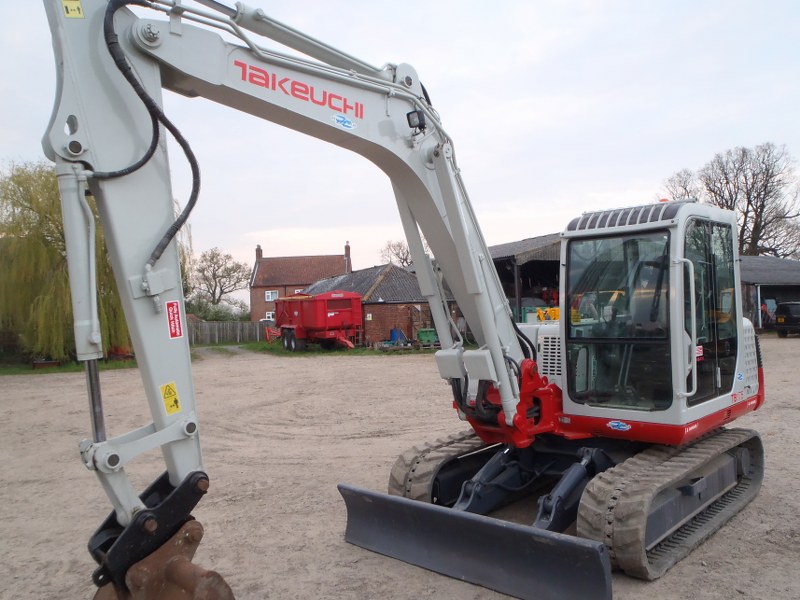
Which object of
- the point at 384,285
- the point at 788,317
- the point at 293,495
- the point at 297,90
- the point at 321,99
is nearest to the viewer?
the point at 297,90

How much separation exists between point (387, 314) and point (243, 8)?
24.3 meters

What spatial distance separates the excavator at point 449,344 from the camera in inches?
125

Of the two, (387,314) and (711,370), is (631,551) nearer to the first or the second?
(711,370)

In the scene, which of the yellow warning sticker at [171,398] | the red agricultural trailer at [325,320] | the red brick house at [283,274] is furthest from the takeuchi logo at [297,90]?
the red brick house at [283,274]

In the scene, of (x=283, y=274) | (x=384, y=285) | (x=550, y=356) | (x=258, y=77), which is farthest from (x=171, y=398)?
(x=283, y=274)

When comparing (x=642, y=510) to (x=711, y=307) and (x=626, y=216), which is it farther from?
(x=626, y=216)

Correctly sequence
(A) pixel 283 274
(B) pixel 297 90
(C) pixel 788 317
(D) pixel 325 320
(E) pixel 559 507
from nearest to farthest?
1. (B) pixel 297 90
2. (E) pixel 559 507
3. (D) pixel 325 320
4. (C) pixel 788 317
5. (A) pixel 283 274

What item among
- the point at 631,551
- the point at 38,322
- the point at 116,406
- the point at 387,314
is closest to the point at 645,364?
the point at 631,551

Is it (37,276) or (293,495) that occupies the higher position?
(37,276)

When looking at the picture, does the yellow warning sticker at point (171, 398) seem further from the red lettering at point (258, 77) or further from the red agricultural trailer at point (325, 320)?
the red agricultural trailer at point (325, 320)

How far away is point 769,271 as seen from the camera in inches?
1318

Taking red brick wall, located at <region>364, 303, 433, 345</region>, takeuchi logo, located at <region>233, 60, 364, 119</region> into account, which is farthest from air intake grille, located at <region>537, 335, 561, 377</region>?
red brick wall, located at <region>364, 303, 433, 345</region>

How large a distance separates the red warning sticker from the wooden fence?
1274 inches

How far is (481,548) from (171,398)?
2284 mm
